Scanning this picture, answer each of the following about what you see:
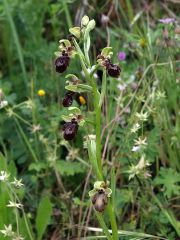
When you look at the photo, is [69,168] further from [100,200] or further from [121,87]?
[100,200]

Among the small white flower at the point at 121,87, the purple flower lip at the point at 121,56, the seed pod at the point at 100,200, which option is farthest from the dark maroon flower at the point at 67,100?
the purple flower lip at the point at 121,56

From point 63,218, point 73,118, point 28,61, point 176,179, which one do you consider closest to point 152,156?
point 176,179

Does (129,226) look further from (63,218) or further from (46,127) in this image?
(46,127)

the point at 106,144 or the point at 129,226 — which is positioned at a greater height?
the point at 106,144

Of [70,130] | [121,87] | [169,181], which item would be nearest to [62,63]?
[70,130]

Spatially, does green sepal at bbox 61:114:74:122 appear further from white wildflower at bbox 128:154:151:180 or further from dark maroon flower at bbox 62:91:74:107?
white wildflower at bbox 128:154:151:180

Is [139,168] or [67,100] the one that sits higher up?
[67,100]
